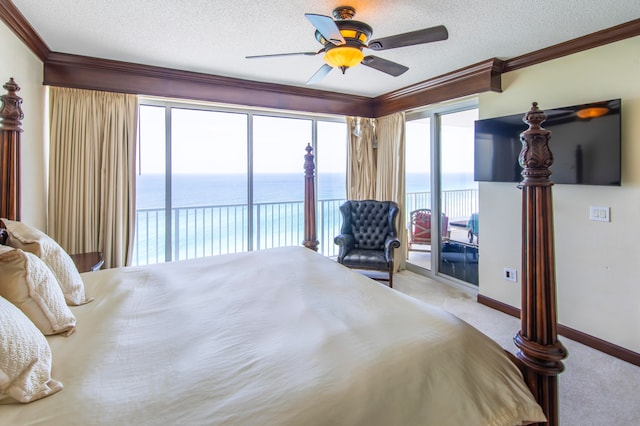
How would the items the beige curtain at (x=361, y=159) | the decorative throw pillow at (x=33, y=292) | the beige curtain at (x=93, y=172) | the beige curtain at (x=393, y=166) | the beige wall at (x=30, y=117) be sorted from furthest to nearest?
1. the beige curtain at (x=361, y=159)
2. the beige curtain at (x=393, y=166)
3. the beige curtain at (x=93, y=172)
4. the beige wall at (x=30, y=117)
5. the decorative throw pillow at (x=33, y=292)

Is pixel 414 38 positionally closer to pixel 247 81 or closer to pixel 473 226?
pixel 247 81

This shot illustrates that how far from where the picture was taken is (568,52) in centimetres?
300

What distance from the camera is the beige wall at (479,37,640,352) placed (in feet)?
8.79

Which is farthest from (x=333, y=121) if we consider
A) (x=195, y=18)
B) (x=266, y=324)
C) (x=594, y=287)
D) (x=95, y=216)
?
(x=266, y=324)

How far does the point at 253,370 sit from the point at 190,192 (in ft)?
12.3

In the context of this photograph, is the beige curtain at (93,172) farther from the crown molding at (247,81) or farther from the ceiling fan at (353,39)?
the ceiling fan at (353,39)

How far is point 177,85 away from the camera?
12.5 feet

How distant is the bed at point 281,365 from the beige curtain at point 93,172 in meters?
2.11

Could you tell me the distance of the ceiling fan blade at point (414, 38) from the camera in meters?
2.11

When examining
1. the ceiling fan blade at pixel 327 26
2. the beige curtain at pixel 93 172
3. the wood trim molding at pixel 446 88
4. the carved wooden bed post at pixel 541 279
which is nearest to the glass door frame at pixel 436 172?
the wood trim molding at pixel 446 88

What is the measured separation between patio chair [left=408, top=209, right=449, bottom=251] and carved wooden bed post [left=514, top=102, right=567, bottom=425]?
3.41 metres

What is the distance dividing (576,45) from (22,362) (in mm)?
3972

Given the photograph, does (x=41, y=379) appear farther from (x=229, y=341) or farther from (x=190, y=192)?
(x=190, y=192)

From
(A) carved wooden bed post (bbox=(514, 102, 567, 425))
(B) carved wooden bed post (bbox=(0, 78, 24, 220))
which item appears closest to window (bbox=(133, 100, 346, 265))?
(B) carved wooden bed post (bbox=(0, 78, 24, 220))
